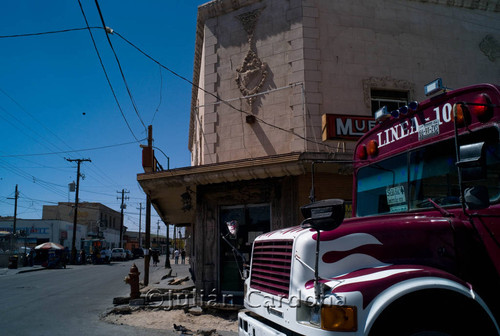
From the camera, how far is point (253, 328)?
415cm

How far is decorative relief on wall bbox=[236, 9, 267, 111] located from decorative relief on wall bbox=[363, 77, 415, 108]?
2979mm

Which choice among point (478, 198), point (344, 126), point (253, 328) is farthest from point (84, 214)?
point (478, 198)

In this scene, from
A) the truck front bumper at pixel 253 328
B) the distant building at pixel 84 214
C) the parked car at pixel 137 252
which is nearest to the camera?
the truck front bumper at pixel 253 328

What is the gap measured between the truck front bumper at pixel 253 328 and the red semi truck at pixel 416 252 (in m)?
0.02

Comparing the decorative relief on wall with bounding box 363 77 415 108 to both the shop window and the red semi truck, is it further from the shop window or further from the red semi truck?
the red semi truck

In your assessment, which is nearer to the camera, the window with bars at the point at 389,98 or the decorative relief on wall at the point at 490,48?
the window with bars at the point at 389,98

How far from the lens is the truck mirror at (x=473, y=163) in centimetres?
312

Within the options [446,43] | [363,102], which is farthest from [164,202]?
[446,43]

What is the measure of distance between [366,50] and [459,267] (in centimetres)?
952

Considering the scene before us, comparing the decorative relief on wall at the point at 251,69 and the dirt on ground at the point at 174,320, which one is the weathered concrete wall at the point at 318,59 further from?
the dirt on ground at the point at 174,320

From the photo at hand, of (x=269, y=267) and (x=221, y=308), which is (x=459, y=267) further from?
(x=221, y=308)

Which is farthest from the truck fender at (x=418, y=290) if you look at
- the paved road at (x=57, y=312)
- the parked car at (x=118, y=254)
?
the parked car at (x=118, y=254)

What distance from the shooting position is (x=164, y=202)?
Result: 1562 centimetres

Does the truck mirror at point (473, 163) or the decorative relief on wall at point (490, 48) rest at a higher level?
the decorative relief on wall at point (490, 48)
